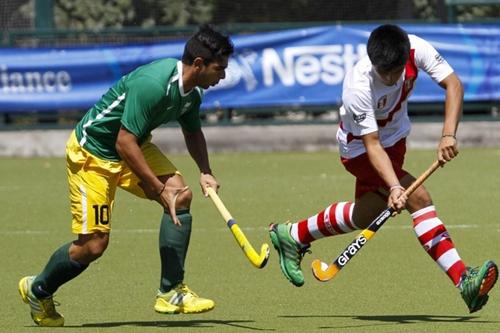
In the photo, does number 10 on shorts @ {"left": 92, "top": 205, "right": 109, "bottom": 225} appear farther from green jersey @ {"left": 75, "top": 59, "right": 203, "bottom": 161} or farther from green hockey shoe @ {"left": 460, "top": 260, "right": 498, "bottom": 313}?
green hockey shoe @ {"left": 460, "top": 260, "right": 498, "bottom": 313}

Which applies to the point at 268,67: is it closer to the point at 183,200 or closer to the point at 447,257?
the point at 183,200

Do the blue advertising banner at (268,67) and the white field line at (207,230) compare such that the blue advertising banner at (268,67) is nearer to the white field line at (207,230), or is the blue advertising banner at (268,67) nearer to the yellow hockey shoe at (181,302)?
the white field line at (207,230)

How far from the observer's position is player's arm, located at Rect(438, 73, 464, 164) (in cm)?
689

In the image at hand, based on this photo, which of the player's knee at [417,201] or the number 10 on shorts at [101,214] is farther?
the player's knee at [417,201]

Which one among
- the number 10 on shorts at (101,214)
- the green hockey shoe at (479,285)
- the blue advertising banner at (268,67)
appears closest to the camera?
the green hockey shoe at (479,285)

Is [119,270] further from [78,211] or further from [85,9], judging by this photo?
[85,9]

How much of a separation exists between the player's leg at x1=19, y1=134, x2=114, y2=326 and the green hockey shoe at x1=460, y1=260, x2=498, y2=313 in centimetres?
187

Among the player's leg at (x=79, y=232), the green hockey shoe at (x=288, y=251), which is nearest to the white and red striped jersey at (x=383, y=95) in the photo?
the green hockey shoe at (x=288, y=251)

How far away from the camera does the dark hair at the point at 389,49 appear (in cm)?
668

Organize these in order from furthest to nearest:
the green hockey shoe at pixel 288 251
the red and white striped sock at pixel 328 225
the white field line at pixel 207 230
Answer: the white field line at pixel 207 230
the red and white striped sock at pixel 328 225
the green hockey shoe at pixel 288 251

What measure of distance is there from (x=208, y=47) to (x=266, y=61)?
10.00m

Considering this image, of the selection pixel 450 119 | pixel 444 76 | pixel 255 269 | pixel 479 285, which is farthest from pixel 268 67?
pixel 479 285

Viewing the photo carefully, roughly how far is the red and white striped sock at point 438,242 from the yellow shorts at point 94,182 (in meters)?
1.35

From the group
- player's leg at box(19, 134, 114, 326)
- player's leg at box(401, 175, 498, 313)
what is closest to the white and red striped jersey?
player's leg at box(401, 175, 498, 313)
